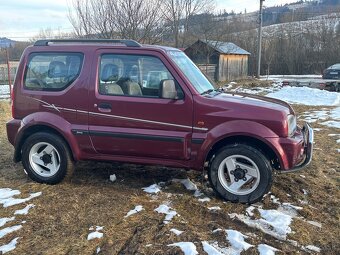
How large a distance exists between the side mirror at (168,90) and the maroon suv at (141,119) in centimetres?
1

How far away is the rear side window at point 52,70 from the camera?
16.4 ft

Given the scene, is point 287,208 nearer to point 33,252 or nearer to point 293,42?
point 33,252

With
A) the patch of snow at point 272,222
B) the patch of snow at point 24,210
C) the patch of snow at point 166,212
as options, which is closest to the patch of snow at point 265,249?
the patch of snow at point 272,222

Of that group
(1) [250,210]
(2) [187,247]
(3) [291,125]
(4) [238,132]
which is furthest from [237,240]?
(3) [291,125]

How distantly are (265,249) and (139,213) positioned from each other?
4.91 ft

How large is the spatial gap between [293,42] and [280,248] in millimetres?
42953

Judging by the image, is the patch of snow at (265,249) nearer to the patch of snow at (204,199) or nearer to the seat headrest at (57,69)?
the patch of snow at (204,199)

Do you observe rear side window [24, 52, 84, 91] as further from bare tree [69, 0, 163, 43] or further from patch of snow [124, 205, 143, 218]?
bare tree [69, 0, 163, 43]

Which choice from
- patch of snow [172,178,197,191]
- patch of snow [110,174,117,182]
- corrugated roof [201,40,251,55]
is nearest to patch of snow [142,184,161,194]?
patch of snow [172,178,197,191]

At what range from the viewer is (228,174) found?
15.3ft

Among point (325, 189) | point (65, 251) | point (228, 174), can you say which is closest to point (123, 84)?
point (228, 174)

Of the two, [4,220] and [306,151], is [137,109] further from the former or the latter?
[306,151]

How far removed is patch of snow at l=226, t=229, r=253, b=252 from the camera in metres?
3.50

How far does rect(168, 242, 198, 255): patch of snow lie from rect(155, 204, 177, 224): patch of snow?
501 mm
